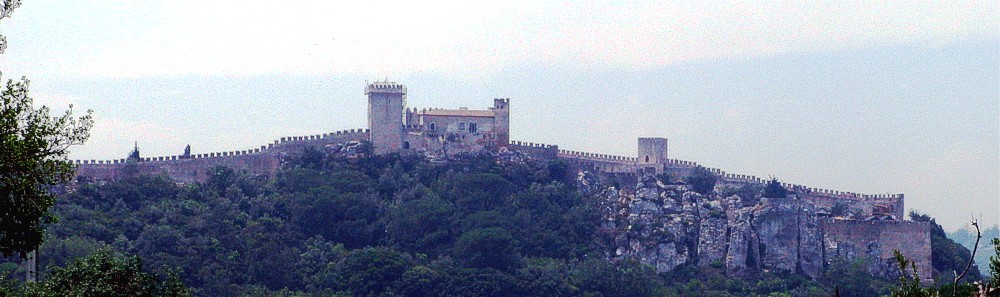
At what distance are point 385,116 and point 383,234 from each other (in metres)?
5.12

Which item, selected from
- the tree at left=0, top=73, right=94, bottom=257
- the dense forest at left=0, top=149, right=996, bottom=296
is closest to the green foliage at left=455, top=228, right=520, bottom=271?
the dense forest at left=0, top=149, right=996, bottom=296

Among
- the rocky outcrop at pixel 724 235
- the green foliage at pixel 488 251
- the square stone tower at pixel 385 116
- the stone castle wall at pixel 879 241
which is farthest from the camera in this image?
the square stone tower at pixel 385 116

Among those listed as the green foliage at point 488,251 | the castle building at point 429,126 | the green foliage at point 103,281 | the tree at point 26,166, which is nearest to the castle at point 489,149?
the castle building at point 429,126

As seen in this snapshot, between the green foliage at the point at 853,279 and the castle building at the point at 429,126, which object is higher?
the castle building at the point at 429,126

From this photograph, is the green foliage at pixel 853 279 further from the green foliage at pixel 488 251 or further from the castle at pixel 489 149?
the green foliage at pixel 488 251

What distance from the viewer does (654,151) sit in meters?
77.2

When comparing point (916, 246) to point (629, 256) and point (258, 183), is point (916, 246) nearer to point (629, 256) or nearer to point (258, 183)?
point (629, 256)

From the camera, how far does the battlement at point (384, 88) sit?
2975 inches

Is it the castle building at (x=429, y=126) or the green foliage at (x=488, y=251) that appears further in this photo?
the castle building at (x=429, y=126)

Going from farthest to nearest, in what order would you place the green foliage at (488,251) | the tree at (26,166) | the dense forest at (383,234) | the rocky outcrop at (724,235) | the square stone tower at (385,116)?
the square stone tower at (385,116), the rocky outcrop at (724,235), the green foliage at (488,251), the dense forest at (383,234), the tree at (26,166)

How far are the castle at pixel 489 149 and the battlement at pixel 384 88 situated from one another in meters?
0.04

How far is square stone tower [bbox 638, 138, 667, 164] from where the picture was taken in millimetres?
77125

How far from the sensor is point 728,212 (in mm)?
74250

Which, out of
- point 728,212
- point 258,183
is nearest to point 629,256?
point 728,212
